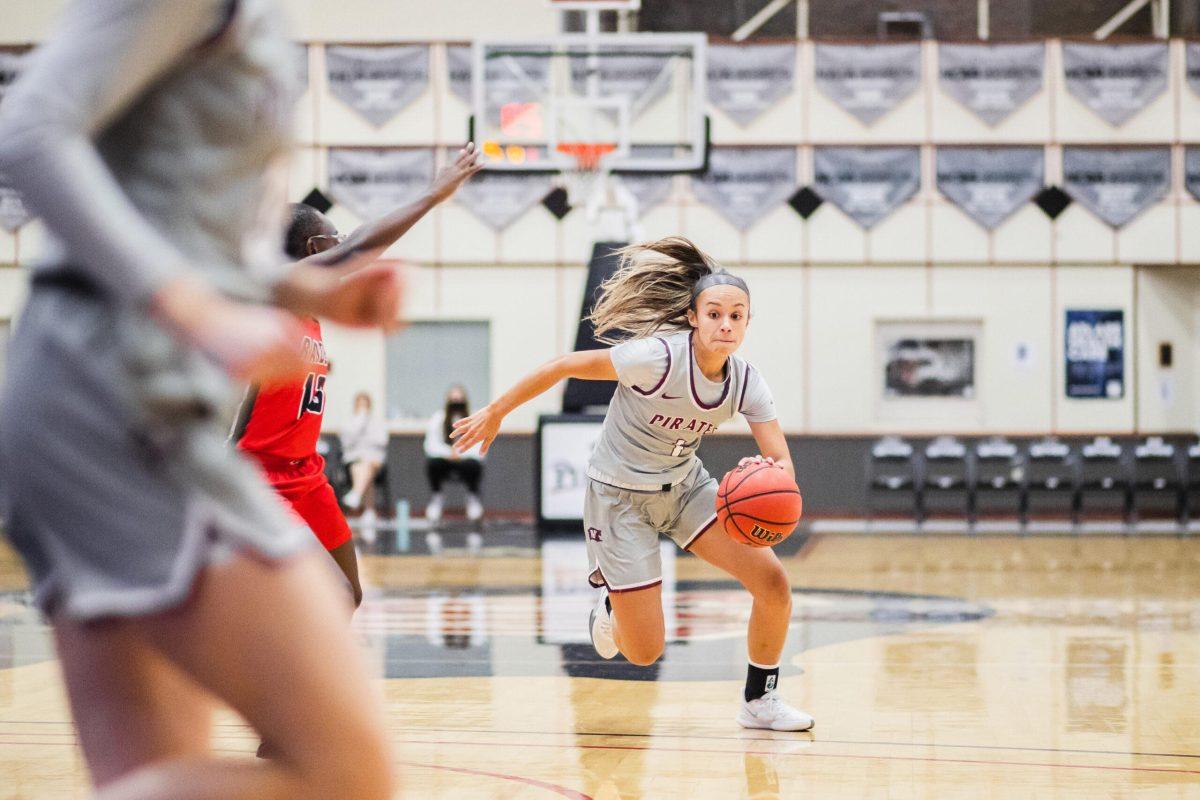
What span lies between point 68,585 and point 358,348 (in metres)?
18.0

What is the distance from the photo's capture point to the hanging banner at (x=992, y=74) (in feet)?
61.5

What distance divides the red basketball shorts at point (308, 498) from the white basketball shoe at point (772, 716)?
5.69 ft

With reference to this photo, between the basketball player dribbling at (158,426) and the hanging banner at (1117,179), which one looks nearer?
the basketball player dribbling at (158,426)

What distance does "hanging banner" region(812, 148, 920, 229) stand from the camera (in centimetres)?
1897

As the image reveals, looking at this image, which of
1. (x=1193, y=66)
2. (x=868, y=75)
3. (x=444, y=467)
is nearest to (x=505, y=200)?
(x=444, y=467)

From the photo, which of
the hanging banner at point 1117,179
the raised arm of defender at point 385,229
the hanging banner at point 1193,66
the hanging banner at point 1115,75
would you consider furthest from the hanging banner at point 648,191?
the raised arm of defender at point 385,229

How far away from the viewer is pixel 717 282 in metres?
5.00

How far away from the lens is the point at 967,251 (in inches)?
750

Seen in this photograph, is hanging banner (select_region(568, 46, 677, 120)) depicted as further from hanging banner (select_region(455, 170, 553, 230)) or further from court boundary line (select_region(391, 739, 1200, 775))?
court boundary line (select_region(391, 739, 1200, 775))

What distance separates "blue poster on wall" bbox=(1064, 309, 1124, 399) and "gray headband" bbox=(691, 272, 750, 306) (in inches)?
594

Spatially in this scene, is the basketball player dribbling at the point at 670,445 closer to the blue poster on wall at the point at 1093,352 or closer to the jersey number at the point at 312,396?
the jersey number at the point at 312,396

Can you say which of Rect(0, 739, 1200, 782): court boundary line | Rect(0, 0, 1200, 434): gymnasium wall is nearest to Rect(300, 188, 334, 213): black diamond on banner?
Rect(0, 0, 1200, 434): gymnasium wall

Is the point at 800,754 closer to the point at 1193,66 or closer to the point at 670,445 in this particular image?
the point at 670,445

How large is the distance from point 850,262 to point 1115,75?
170 inches
